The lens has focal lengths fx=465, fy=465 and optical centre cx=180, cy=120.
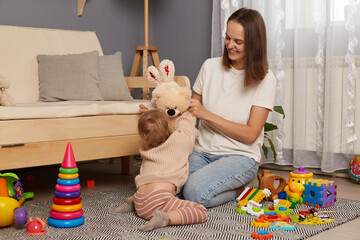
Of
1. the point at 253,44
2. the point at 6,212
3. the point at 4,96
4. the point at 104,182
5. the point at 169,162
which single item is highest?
the point at 253,44

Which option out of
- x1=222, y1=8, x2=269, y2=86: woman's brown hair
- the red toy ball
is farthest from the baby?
the red toy ball

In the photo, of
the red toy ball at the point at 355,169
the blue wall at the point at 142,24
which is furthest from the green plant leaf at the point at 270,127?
the blue wall at the point at 142,24

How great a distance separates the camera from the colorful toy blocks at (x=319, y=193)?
1771mm

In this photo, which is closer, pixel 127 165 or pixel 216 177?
pixel 216 177

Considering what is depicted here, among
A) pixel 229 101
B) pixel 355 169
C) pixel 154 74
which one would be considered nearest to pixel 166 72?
pixel 154 74

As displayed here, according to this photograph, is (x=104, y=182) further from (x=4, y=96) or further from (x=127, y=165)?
(x=4, y=96)

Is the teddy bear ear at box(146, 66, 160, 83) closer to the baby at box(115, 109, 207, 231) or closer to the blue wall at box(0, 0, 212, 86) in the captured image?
the baby at box(115, 109, 207, 231)

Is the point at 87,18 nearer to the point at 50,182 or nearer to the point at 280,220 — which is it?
the point at 50,182

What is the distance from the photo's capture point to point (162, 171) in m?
1.61

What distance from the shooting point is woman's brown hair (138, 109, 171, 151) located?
1619 millimetres

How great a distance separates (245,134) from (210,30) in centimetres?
150

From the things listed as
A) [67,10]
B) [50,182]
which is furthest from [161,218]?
[67,10]

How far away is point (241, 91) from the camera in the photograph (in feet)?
6.22

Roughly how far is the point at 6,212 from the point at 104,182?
0.91m
